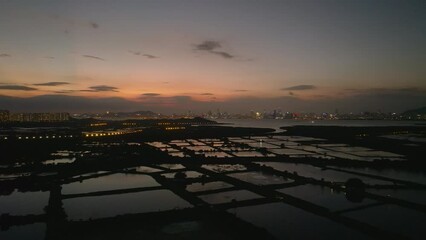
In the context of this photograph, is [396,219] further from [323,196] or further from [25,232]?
[25,232]

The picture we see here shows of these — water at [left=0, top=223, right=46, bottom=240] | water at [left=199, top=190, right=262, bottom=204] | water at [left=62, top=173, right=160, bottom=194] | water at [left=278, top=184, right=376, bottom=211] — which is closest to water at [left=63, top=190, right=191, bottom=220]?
water at [left=199, top=190, right=262, bottom=204]

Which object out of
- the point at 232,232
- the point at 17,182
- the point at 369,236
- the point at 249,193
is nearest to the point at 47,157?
the point at 17,182

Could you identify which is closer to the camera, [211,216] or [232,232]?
[232,232]

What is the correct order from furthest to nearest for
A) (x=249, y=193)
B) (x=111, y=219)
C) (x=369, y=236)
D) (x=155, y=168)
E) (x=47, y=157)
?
(x=47, y=157) → (x=155, y=168) → (x=249, y=193) → (x=111, y=219) → (x=369, y=236)

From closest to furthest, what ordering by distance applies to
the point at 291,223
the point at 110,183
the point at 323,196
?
1. the point at 291,223
2. the point at 323,196
3. the point at 110,183

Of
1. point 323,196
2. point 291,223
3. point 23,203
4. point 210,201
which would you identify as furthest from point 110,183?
point 323,196

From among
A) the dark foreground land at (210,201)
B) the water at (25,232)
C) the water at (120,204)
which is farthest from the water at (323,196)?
the water at (25,232)

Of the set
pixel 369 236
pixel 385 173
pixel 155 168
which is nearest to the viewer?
pixel 369 236

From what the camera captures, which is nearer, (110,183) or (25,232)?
(25,232)

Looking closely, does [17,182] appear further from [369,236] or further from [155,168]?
[369,236]

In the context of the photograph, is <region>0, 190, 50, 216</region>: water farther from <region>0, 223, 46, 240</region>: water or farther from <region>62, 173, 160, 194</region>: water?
<region>0, 223, 46, 240</region>: water

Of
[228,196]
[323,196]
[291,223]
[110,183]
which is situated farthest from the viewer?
[110,183]
